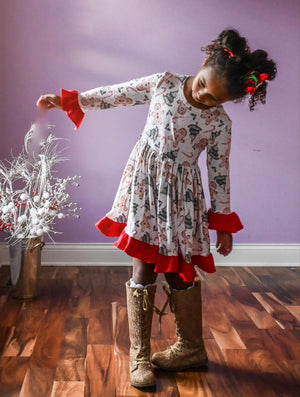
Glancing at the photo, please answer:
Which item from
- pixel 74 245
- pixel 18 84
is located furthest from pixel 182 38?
pixel 74 245

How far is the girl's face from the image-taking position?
5.11 ft

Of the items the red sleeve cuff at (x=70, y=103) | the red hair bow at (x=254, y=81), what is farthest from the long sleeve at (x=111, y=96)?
the red hair bow at (x=254, y=81)

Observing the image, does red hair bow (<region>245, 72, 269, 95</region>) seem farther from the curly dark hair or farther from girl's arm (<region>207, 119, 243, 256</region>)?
girl's arm (<region>207, 119, 243, 256</region>)

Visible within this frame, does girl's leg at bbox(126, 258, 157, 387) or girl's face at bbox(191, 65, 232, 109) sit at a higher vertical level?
girl's face at bbox(191, 65, 232, 109)

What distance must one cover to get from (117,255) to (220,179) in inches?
53.3

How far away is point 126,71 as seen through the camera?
2867mm

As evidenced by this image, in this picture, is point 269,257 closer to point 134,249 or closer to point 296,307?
point 296,307

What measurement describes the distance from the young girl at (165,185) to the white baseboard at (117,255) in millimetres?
1237

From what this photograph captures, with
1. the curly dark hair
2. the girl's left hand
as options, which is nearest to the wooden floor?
the girl's left hand

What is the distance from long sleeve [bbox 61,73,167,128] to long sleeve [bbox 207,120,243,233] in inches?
9.9

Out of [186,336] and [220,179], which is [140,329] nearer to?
[186,336]

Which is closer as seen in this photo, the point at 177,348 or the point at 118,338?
the point at 177,348

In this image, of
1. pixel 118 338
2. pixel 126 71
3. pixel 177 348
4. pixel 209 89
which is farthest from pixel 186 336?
pixel 126 71

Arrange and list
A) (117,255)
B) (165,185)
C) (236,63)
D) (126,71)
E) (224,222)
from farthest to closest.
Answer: (117,255), (126,71), (224,222), (165,185), (236,63)
